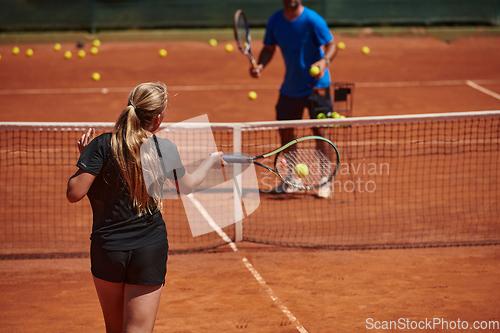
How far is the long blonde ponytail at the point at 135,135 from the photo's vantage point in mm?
2547

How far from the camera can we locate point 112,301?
107 inches

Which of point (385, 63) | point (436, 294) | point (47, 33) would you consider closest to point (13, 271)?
point (436, 294)

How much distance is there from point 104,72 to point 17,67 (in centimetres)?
274

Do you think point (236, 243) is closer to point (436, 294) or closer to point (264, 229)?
point (264, 229)

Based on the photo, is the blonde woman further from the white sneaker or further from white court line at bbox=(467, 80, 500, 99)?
white court line at bbox=(467, 80, 500, 99)

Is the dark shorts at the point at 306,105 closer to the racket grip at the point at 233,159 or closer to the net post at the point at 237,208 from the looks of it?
the net post at the point at 237,208

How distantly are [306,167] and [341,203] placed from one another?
1181 millimetres

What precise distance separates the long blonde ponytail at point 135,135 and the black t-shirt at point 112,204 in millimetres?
41

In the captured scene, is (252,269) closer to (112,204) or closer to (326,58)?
(112,204)

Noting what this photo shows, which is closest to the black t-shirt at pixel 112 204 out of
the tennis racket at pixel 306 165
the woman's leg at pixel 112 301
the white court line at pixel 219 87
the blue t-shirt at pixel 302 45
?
the woman's leg at pixel 112 301

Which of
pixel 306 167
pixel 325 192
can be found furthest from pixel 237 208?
pixel 325 192

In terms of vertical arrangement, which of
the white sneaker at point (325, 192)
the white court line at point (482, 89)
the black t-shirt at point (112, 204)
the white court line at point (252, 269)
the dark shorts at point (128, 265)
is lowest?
the white court line at point (252, 269)

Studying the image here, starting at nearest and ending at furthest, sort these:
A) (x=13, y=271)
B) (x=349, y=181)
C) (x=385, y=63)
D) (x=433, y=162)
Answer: (x=13, y=271) < (x=349, y=181) < (x=433, y=162) < (x=385, y=63)

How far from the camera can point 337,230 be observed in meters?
6.00
